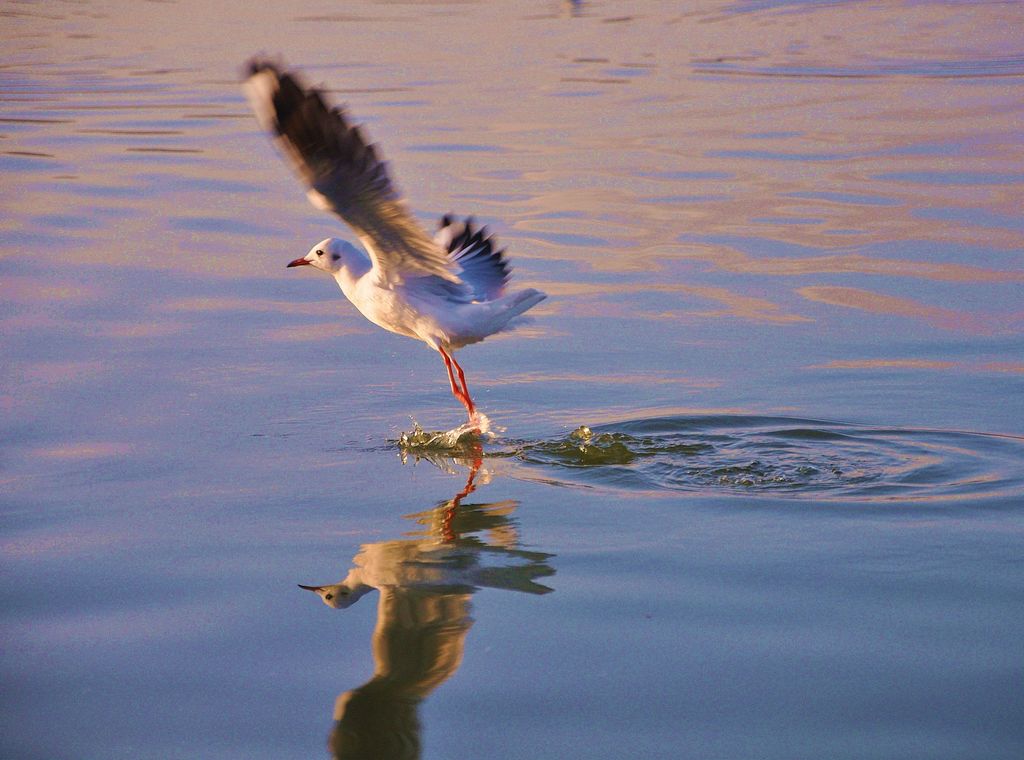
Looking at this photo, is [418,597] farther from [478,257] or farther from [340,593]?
[478,257]

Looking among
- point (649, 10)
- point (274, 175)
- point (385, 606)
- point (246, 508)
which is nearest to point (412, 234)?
point (246, 508)

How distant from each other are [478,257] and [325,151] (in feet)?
6.27

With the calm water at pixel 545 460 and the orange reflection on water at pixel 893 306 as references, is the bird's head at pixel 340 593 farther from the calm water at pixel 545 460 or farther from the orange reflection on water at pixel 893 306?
the orange reflection on water at pixel 893 306

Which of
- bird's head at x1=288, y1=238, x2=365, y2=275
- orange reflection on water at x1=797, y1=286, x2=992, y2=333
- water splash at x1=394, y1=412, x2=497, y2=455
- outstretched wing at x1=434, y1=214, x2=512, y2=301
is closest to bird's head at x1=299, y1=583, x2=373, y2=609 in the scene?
water splash at x1=394, y1=412, x2=497, y2=455

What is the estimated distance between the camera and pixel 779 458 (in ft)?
22.0

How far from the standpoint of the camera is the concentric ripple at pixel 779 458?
20.6ft

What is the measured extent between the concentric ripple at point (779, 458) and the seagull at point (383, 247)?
80 centimetres

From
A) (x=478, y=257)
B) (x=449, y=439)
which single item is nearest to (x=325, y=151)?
(x=449, y=439)

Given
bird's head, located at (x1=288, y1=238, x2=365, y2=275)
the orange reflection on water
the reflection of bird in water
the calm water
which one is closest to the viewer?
the reflection of bird in water

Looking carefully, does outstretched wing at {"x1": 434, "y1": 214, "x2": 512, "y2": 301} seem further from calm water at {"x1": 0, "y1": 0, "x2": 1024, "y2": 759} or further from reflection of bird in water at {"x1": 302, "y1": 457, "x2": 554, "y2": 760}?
reflection of bird in water at {"x1": 302, "y1": 457, "x2": 554, "y2": 760}

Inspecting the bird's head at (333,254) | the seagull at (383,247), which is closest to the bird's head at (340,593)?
the seagull at (383,247)

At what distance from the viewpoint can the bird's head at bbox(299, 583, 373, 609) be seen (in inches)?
202

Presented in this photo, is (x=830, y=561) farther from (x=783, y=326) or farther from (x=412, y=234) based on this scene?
(x=783, y=326)

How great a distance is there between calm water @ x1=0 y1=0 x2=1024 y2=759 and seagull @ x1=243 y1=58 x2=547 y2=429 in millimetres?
489
